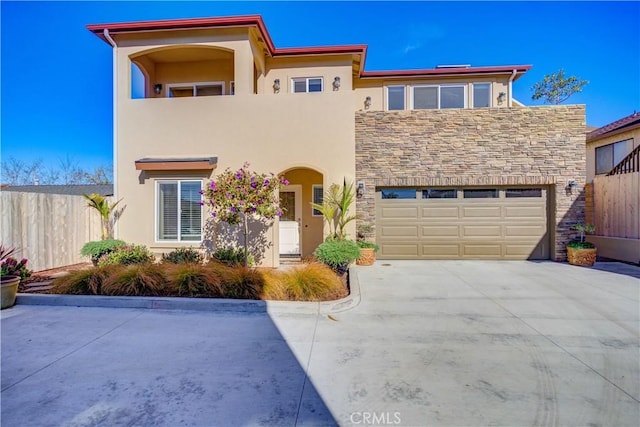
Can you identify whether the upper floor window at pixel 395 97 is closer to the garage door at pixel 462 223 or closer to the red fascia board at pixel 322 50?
the red fascia board at pixel 322 50

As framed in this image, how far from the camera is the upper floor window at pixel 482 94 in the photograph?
12.8m

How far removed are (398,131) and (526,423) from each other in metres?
9.40

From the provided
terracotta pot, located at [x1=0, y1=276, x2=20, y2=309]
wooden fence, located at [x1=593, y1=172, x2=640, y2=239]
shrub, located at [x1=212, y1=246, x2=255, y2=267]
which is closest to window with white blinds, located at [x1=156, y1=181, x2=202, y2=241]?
shrub, located at [x1=212, y1=246, x2=255, y2=267]

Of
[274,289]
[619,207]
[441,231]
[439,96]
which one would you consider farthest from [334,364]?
[619,207]

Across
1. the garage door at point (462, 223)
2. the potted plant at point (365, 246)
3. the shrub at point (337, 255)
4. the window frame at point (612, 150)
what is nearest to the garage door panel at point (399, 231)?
the garage door at point (462, 223)

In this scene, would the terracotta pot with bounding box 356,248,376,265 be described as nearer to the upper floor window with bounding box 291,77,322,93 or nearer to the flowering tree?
the flowering tree

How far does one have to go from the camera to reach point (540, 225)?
1070cm

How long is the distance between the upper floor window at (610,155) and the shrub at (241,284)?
16.7 metres

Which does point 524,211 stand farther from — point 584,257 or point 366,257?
point 366,257

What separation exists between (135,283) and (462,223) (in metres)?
9.76

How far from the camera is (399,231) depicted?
35.9 ft

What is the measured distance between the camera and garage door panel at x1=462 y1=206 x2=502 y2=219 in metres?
10.7

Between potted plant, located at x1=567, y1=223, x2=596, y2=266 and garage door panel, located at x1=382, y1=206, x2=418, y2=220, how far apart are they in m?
4.90

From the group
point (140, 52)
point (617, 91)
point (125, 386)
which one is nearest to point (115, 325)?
point (125, 386)
